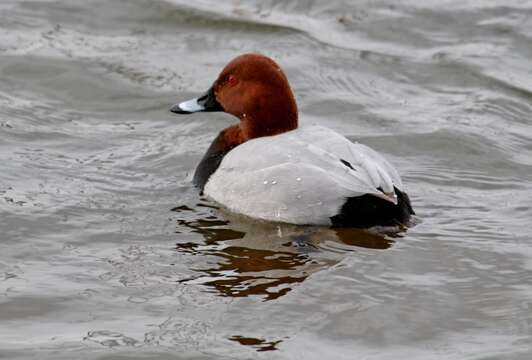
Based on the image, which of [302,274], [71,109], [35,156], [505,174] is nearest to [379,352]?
[302,274]

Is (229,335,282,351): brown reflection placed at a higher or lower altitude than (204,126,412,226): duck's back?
lower

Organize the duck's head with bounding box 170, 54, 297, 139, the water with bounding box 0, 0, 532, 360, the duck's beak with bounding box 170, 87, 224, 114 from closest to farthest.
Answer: the water with bounding box 0, 0, 532, 360 < the duck's head with bounding box 170, 54, 297, 139 < the duck's beak with bounding box 170, 87, 224, 114

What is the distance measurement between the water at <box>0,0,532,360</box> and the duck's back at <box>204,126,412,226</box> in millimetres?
116

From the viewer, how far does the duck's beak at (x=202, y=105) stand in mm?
6906

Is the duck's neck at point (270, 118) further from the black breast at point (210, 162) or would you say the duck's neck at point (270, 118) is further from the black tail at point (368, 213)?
the black tail at point (368, 213)

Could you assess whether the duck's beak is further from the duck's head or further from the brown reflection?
the brown reflection

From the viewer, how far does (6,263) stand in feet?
18.6

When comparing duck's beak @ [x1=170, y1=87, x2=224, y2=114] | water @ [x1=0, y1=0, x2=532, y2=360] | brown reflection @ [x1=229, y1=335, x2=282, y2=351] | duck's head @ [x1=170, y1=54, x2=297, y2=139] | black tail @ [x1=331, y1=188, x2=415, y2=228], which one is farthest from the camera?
duck's beak @ [x1=170, y1=87, x2=224, y2=114]

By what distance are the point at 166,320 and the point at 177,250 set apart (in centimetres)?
87

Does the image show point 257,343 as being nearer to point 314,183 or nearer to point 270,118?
point 314,183

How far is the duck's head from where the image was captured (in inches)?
258

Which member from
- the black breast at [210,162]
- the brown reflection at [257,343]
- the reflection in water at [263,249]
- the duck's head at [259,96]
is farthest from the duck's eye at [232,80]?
the brown reflection at [257,343]

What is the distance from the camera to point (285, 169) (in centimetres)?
598

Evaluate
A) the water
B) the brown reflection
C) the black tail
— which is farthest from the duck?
the brown reflection
